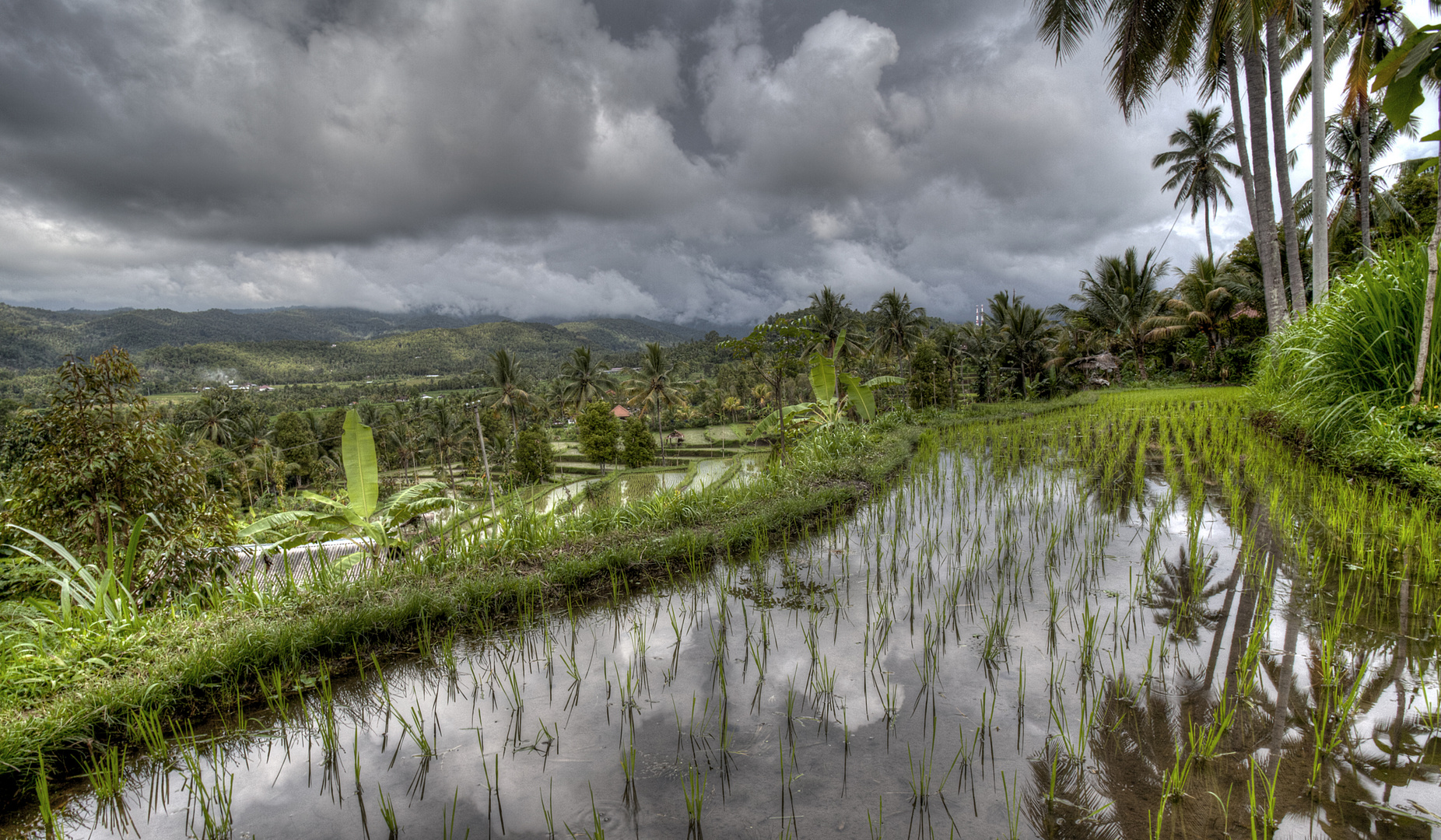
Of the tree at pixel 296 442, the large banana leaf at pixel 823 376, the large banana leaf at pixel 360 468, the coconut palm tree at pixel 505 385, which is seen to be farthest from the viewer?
the coconut palm tree at pixel 505 385

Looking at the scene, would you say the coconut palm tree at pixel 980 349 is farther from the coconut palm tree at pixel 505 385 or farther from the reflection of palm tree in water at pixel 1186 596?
the coconut palm tree at pixel 505 385

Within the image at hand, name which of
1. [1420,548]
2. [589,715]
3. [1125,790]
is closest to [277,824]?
[589,715]

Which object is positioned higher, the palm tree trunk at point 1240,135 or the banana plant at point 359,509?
the palm tree trunk at point 1240,135

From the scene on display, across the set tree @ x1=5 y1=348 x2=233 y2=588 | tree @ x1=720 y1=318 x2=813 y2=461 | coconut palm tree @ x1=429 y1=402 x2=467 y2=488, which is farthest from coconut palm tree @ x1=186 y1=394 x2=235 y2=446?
tree @ x1=5 y1=348 x2=233 y2=588

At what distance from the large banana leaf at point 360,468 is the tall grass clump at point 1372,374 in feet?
27.2

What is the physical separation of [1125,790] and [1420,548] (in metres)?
3.25

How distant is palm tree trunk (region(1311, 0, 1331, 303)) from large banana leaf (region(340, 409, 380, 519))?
478 inches

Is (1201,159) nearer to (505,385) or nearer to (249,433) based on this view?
(505,385)

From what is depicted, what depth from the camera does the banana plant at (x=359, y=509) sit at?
489cm

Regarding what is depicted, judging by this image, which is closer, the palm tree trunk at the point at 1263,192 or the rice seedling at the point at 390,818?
the rice seedling at the point at 390,818

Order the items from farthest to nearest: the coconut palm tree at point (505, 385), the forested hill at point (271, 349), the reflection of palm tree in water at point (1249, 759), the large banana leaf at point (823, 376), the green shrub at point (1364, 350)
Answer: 1. the forested hill at point (271, 349)
2. the coconut palm tree at point (505, 385)
3. the large banana leaf at point (823, 376)
4. the green shrub at point (1364, 350)
5. the reflection of palm tree in water at point (1249, 759)

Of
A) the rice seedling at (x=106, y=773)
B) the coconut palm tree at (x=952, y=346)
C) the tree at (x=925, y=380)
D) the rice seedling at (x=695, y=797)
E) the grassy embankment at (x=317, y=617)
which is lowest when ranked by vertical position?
the rice seedling at (x=695, y=797)

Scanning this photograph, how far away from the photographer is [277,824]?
2051mm

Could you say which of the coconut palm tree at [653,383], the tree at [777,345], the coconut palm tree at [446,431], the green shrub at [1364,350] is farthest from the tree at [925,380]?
the coconut palm tree at [446,431]
